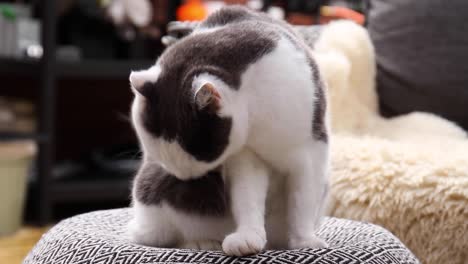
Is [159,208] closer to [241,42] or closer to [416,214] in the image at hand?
[241,42]

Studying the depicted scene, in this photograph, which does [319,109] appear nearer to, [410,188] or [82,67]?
[410,188]

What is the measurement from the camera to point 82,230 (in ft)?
3.24

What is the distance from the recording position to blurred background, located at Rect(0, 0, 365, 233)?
2162 millimetres

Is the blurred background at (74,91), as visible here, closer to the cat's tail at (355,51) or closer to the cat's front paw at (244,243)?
the cat's tail at (355,51)

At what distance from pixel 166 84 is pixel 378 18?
114cm

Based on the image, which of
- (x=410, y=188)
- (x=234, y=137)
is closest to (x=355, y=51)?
(x=410, y=188)

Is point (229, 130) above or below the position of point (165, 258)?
above

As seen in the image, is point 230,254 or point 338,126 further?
point 338,126

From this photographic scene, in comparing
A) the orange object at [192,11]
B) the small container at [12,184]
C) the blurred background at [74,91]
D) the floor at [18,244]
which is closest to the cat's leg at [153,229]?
the floor at [18,244]

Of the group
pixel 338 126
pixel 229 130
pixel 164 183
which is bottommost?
pixel 338 126

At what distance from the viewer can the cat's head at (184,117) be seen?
0.75 meters

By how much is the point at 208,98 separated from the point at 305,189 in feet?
0.67

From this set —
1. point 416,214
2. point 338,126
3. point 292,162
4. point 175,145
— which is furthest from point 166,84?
point 338,126

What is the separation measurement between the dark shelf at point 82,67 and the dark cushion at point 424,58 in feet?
3.20
